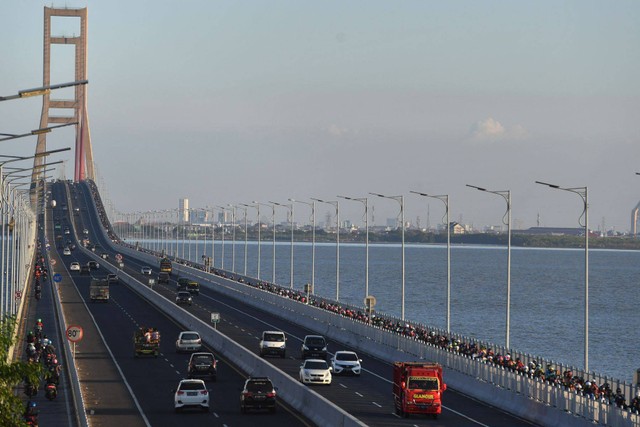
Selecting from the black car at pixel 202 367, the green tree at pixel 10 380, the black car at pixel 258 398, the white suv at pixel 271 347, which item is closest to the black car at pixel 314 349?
the white suv at pixel 271 347

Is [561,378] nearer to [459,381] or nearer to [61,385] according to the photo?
[459,381]

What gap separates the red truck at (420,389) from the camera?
45.2m

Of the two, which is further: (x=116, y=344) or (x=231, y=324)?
(x=231, y=324)

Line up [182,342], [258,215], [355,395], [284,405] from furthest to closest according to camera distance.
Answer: [258,215] → [182,342] → [355,395] → [284,405]

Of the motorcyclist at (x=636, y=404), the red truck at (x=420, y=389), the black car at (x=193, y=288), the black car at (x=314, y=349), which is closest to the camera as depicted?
the motorcyclist at (x=636, y=404)

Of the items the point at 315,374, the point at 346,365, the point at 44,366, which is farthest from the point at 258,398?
the point at 346,365

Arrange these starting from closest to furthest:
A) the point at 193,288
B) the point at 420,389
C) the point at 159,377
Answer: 1. the point at 420,389
2. the point at 159,377
3. the point at 193,288

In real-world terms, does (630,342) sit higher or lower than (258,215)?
lower

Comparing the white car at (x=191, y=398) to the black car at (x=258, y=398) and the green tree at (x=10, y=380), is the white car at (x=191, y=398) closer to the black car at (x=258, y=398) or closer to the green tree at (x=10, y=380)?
the black car at (x=258, y=398)

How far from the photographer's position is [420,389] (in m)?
45.4

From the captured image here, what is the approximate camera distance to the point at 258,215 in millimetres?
162250

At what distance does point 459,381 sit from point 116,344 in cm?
2564

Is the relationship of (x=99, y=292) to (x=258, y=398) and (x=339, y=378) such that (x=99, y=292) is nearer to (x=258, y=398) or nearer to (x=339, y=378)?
(x=339, y=378)

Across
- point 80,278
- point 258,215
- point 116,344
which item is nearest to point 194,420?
point 116,344
